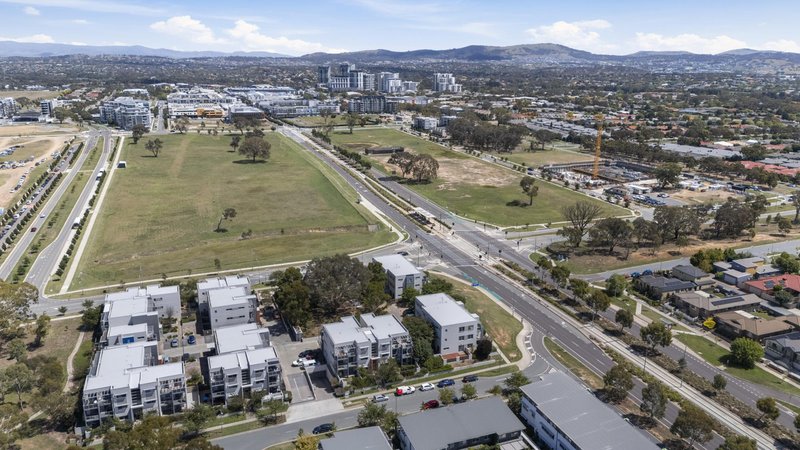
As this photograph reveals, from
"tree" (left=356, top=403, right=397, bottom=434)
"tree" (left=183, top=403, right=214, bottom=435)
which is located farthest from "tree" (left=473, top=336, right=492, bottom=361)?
"tree" (left=183, top=403, right=214, bottom=435)

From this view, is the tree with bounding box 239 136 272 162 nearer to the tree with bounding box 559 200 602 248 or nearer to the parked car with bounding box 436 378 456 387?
the tree with bounding box 559 200 602 248

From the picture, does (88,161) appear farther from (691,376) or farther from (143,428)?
(691,376)

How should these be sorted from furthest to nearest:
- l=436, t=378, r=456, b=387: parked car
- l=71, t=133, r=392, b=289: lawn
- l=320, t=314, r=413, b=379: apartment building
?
l=71, t=133, r=392, b=289: lawn
l=320, t=314, r=413, b=379: apartment building
l=436, t=378, r=456, b=387: parked car

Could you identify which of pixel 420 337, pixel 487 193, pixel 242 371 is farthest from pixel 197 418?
pixel 487 193

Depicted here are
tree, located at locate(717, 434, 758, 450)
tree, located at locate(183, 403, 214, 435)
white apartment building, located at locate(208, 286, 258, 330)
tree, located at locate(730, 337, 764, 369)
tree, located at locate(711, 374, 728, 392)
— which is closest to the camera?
tree, located at locate(717, 434, 758, 450)

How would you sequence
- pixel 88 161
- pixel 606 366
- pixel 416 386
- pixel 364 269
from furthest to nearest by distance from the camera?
pixel 88 161 → pixel 364 269 → pixel 606 366 → pixel 416 386

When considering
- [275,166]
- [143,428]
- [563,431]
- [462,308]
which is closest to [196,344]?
[143,428]
